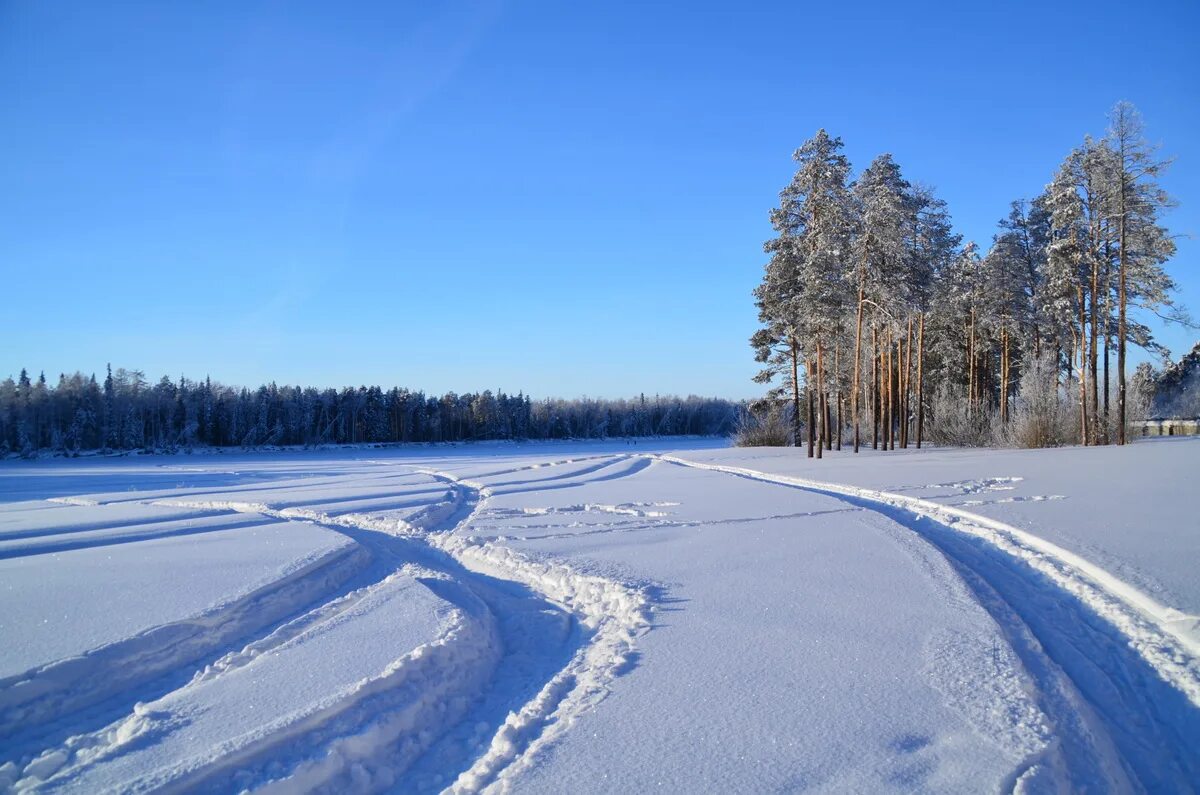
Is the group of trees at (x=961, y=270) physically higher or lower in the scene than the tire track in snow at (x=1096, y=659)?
higher

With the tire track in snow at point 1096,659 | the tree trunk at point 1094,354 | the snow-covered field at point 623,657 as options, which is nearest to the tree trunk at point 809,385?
the tree trunk at point 1094,354

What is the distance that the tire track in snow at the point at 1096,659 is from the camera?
11.0 ft

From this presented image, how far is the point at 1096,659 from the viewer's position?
466 cm

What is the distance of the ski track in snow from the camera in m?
3.33

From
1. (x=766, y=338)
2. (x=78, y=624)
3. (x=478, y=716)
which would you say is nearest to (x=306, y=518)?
(x=78, y=624)

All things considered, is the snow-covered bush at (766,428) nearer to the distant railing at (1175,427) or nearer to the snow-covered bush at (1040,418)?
the snow-covered bush at (1040,418)

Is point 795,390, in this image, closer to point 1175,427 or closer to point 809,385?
point 809,385

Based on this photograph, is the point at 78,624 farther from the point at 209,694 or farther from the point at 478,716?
the point at 478,716

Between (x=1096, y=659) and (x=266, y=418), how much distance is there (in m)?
84.4

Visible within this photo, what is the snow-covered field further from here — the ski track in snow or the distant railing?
the distant railing

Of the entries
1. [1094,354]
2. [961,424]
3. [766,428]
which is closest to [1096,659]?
[1094,354]

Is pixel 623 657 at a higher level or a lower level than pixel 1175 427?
lower

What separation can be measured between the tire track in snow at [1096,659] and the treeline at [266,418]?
5365 cm

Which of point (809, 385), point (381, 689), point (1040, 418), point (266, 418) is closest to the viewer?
point (381, 689)
